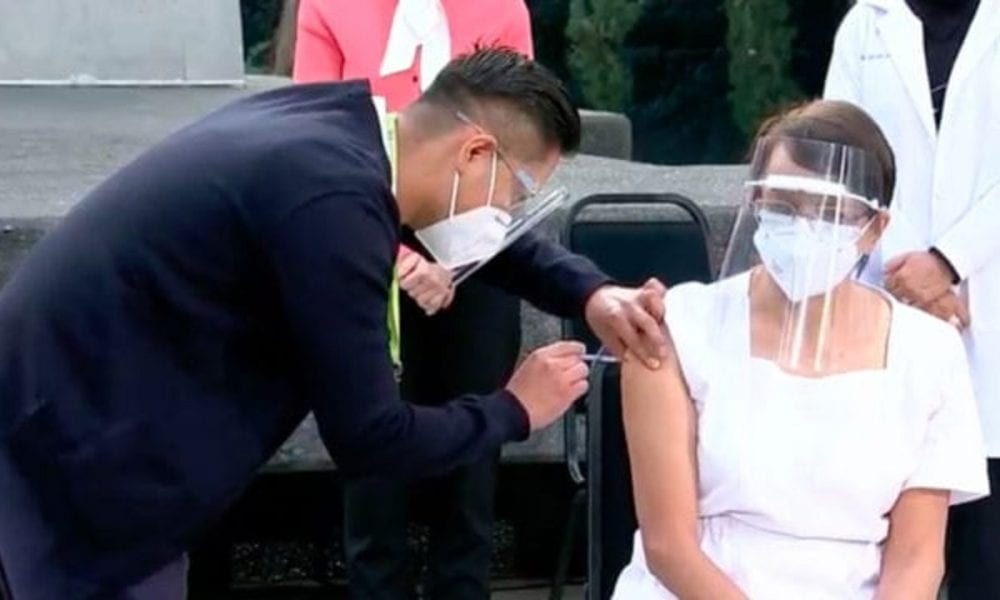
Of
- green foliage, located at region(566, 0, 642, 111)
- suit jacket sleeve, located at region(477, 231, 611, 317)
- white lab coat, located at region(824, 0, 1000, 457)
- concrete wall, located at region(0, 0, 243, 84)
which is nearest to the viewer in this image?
suit jacket sleeve, located at region(477, 231, 611, 317)

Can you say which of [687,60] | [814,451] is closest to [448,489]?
[814,451]

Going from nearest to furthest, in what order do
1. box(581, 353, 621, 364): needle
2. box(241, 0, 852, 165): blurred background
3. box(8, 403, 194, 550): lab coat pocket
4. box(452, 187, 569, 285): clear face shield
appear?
→ box(8, 403, 194, 550): lab coat pocket → box(452, 187, 569, 285): clear face shield → box(581, 353, 621, 364): needle → box(241, 0, 852, 165): blurred background

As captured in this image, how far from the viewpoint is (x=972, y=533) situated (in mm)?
3529

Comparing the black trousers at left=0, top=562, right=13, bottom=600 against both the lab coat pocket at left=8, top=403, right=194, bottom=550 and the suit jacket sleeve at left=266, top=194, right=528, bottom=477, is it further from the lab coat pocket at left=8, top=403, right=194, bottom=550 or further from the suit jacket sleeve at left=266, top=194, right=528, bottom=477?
the suit jacket sleeve at left=266, top=194, right=528, bottom=477

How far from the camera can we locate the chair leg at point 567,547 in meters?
4.27

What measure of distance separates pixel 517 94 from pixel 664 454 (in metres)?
0.61

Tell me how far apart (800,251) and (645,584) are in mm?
564

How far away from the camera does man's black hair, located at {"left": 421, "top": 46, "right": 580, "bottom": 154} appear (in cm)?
278

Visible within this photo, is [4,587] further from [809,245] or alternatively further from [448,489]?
[448,489]

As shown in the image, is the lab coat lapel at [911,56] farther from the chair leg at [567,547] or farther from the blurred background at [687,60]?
the blurred background at [687,60]

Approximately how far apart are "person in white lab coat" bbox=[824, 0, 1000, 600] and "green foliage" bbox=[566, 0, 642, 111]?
33.8 ft

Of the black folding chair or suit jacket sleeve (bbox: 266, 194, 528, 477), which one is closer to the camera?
suit jacket sleeve (bbox: 266, 194, 528, 477)

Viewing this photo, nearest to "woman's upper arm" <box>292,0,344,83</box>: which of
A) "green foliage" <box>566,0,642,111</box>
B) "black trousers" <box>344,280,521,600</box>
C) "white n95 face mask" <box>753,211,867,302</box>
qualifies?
"black trousers" <box>344,280,521,600</box>

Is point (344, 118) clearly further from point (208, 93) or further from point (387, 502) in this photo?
point (208, 93)
